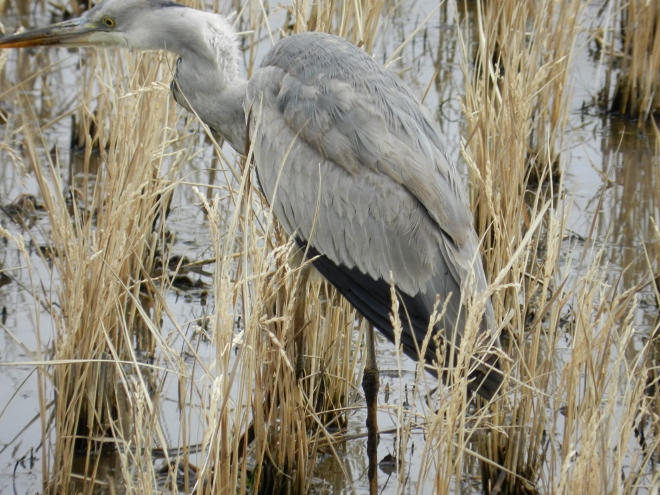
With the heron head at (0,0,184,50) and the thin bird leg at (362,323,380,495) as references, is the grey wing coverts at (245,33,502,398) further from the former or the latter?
the heron head at (0,0,184,50)

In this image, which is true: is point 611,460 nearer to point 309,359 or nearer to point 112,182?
point 309,359

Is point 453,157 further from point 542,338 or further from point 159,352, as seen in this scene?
point 159,352

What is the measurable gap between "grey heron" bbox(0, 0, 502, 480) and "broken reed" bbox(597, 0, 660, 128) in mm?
2786

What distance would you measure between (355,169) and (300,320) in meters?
0.56

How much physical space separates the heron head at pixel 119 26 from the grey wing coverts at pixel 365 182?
1.56 ft

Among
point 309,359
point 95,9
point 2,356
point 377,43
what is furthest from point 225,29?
point 377,43

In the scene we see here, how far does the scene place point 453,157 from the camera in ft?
18.7

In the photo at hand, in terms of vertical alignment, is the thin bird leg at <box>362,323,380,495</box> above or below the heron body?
below

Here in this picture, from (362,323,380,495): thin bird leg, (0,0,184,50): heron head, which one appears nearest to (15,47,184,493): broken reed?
(0,0,184,50): heron head

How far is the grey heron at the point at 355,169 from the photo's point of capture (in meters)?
3.28

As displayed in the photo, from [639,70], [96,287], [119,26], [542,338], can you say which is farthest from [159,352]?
[639,70]

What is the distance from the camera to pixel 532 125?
4.98 m

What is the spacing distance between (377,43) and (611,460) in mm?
4740

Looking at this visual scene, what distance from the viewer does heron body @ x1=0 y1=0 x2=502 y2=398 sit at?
3283 mm
